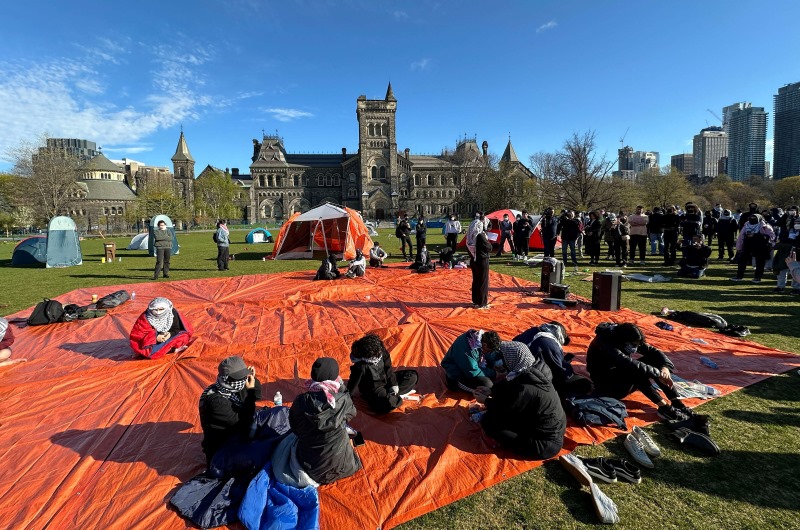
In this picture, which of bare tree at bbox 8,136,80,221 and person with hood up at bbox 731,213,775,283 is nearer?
person with hood up at bbox 731,213,775,283

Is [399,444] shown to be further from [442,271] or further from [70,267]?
[70,267]

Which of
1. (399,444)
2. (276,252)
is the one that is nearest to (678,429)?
(399,444)

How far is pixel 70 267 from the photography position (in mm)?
16062

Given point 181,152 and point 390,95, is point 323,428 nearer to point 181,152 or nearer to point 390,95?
point 390,95

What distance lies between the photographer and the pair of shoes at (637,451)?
327 centimetres

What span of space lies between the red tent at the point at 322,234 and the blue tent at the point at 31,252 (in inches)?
398

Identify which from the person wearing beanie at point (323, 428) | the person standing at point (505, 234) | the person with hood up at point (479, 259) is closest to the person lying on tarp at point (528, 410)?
the person wearing beanie at point (323, 428)

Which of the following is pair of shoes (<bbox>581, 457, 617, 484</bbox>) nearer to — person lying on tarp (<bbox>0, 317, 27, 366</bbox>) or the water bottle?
the water bottle

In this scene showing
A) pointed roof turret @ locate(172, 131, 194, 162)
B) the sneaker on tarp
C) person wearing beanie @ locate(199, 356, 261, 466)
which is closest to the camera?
the sneaker on tarp

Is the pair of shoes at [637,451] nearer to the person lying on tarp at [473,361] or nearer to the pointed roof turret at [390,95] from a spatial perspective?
the person lying on tarp at [473,361]

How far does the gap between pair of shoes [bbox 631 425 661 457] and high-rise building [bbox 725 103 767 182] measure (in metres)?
122

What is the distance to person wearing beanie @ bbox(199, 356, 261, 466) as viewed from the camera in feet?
10.6

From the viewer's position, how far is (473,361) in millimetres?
4527

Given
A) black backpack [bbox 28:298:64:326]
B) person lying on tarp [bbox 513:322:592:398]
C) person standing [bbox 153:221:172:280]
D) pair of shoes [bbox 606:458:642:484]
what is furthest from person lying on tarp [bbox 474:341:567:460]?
person standing [bbox 153:221:172:280]
